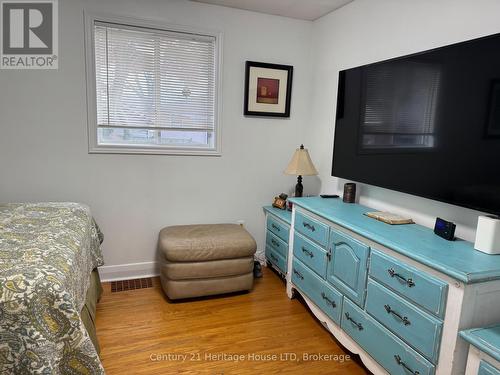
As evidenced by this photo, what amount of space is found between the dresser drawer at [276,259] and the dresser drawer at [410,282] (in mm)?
1222

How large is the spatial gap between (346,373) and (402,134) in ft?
4.87

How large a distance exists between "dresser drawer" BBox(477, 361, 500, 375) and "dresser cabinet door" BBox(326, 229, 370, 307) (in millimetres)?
667

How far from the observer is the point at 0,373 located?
1.28 m

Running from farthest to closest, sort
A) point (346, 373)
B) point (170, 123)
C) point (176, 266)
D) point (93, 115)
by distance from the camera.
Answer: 1. point (170, 123)
2. point (93, 115)
3. point (176, 266)
4. point (346, 373)

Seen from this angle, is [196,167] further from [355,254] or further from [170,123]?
[355,254]

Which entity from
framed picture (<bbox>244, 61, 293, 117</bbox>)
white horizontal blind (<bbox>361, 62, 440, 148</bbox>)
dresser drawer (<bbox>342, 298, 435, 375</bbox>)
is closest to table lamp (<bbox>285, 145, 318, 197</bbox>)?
framed picture (<bbox>244, 61, 293, 117</bbox>)

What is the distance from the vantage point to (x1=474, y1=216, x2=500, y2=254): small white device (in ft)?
5.14

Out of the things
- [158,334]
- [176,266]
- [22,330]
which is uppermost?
[22,330]

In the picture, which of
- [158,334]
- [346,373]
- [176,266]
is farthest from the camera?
[176,266]

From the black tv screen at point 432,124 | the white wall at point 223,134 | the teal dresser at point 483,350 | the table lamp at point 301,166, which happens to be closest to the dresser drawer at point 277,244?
the white wall at point 223,134

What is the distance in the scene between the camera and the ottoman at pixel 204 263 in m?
2.62

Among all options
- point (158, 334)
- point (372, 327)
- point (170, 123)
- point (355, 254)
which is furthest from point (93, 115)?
point (372, 327)

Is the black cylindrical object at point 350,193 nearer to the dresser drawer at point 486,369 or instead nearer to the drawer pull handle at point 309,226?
the drawer pull handle at point 309,226

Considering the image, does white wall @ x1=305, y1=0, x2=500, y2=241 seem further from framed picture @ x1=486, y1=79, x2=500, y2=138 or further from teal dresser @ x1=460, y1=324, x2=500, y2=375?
teal dresser @ x1=460, y1=324, x2=500, y2=375
